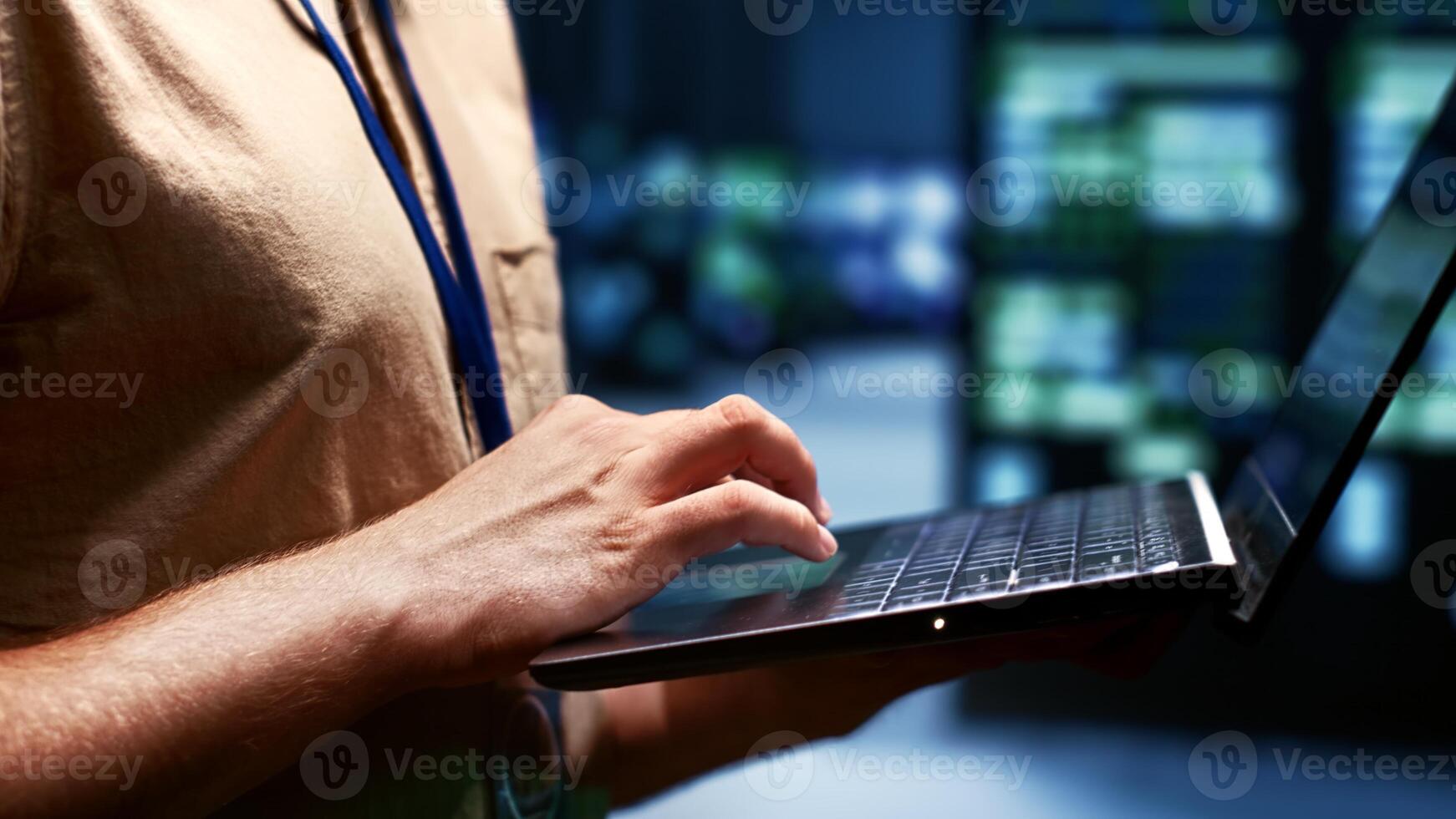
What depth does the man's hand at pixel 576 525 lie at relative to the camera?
1.88 feet

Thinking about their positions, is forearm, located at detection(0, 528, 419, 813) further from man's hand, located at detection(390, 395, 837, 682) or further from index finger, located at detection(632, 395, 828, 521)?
index finger, located at detection(632, 395, 828, 521)

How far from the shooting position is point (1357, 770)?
2.41 m

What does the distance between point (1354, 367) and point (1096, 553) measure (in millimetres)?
299

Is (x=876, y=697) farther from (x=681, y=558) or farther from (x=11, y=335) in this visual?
(x=11, y=335)

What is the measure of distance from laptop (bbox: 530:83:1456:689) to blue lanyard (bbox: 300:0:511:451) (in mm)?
185

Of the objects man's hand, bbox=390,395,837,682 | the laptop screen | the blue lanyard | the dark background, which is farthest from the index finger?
the dark background

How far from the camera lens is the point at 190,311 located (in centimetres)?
59

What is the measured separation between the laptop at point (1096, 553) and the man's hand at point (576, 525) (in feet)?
0.09

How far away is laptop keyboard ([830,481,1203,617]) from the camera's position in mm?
590

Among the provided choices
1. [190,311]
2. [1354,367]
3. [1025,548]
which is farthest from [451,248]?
[1354,367]

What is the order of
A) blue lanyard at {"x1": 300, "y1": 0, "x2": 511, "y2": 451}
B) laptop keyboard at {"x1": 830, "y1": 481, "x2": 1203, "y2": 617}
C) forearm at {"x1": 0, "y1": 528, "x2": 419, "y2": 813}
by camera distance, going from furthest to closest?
1. blue lanyard at {"x1": 300, "y1": 0, "x2": 511, "y2": 451}
2. laptop keyboard at {"x1": 830, "y1": 481, "x2": 1203, "y2": 617}
3. forearm at {"x1": 0, "y1": 528, "x2": 419, "y2": 813}

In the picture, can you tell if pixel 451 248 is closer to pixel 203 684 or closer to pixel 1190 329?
pixel 203 684

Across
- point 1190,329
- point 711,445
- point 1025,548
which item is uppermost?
point 711,445

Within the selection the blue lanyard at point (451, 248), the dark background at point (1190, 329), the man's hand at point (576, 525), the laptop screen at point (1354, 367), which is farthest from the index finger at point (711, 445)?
the dark background at point (1190, 329)
